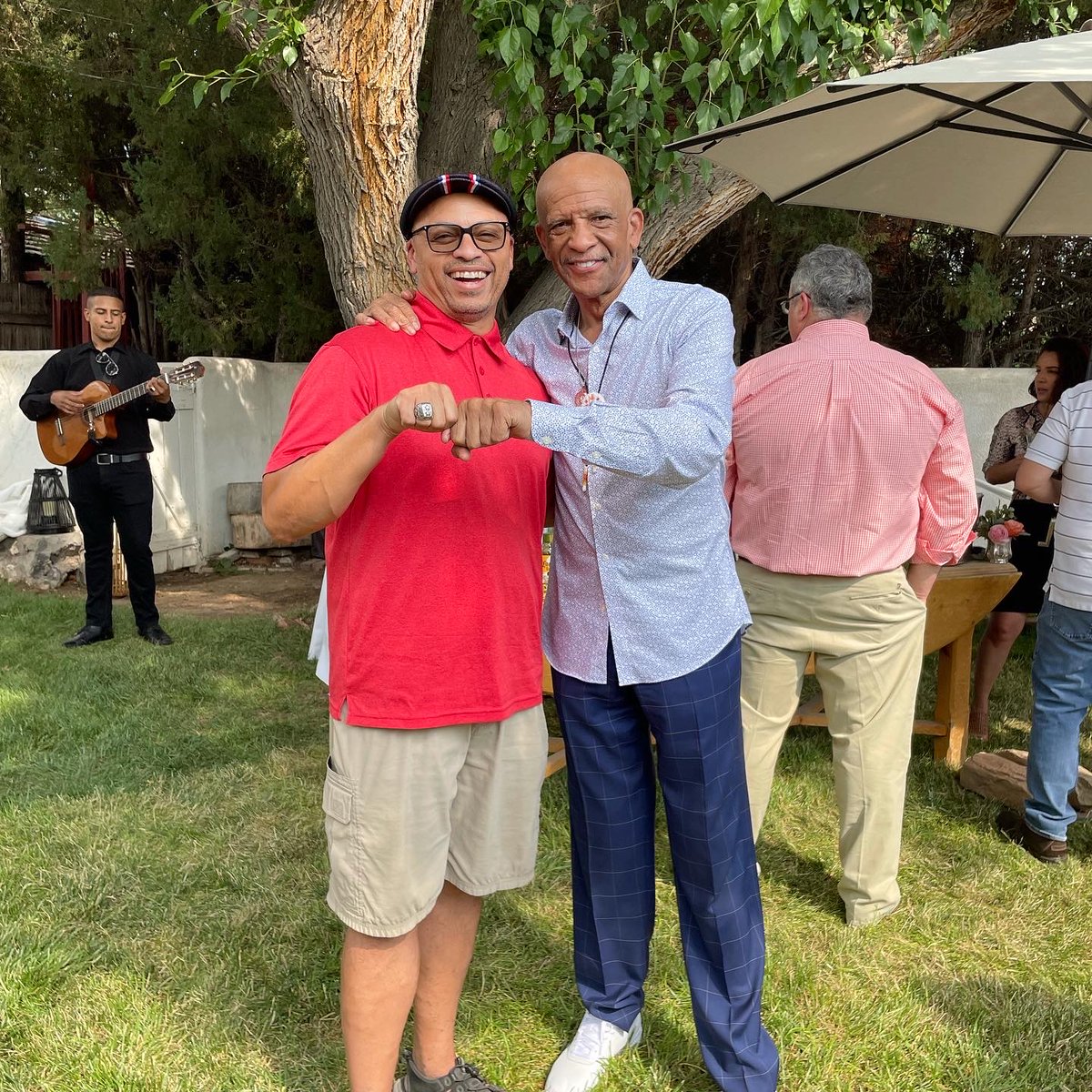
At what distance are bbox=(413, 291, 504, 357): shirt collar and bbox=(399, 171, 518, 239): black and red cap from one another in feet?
0.47

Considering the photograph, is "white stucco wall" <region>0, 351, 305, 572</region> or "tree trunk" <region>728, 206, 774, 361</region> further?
"tree trunk" <region>728, 206, 774, 361</region>

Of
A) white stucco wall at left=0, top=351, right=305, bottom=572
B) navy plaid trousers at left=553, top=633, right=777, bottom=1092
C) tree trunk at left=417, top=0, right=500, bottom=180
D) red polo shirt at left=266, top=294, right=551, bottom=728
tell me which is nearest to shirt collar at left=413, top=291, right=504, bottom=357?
red polo shirt at left=266, top=294, right=551, bottom=728

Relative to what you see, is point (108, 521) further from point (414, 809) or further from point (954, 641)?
point (414, 809)

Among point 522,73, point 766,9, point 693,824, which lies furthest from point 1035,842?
point 522,73

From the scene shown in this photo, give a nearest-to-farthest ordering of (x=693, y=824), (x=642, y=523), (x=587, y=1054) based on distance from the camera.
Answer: (x=642, y=523) → (x=693, y=824) → (x=587, y=1054)

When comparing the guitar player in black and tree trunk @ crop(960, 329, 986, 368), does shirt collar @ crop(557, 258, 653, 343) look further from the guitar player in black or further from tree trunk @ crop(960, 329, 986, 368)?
tree trunk @ crop(960, 329, 986, 368)

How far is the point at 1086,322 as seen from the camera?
1081cm

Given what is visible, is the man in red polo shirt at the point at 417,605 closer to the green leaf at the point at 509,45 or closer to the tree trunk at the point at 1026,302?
the green leaf at the point at 509,45

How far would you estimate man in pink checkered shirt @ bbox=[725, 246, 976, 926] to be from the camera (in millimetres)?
2887

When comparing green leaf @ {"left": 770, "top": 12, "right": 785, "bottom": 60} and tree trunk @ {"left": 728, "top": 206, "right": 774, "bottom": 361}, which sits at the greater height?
green leaf @ {"left": 770, "top": 12, "right": 785, "bottom": 60}

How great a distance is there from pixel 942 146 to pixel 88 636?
17.7 feet

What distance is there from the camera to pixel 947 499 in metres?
3.04

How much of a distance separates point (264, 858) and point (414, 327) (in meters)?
2.28

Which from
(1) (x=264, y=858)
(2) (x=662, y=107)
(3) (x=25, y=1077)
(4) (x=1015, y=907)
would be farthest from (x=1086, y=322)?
(3) (x=25, y=1077)
